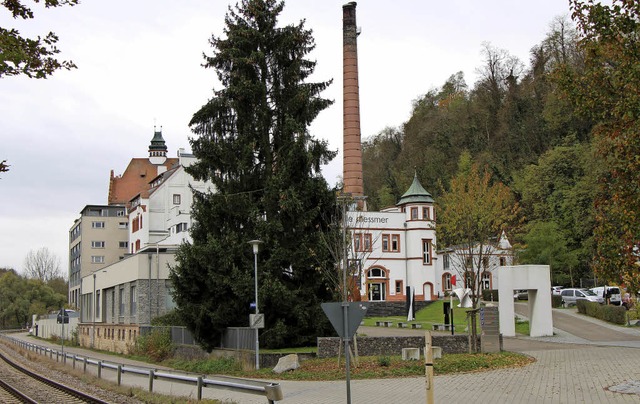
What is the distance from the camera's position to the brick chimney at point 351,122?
50.7 meters

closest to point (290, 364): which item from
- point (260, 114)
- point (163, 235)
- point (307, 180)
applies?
point (307, 180)

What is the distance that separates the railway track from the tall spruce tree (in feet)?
19.9

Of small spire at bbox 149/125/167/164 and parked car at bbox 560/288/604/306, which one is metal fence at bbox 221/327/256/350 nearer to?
parked car at bbox 560/288/604/306

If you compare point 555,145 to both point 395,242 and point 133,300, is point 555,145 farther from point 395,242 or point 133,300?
point 133,300

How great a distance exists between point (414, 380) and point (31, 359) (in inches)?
1070

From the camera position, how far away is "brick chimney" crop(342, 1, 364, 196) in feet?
166

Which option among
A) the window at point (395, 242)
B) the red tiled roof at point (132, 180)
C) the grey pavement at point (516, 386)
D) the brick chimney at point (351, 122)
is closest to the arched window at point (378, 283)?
the window at point (395, 242)

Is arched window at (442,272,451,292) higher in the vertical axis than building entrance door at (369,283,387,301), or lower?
higher

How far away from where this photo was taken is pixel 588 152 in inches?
2660

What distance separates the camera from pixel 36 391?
70.6ft

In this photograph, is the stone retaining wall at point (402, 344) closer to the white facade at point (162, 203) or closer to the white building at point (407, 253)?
the white building at point (407, 253)

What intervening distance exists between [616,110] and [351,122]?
39145 mm

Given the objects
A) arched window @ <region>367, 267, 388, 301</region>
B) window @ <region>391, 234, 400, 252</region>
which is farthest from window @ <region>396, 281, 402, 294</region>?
window @ <region>391, 234, 400, 252</region>

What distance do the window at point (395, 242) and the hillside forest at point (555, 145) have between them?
671 centimetres
